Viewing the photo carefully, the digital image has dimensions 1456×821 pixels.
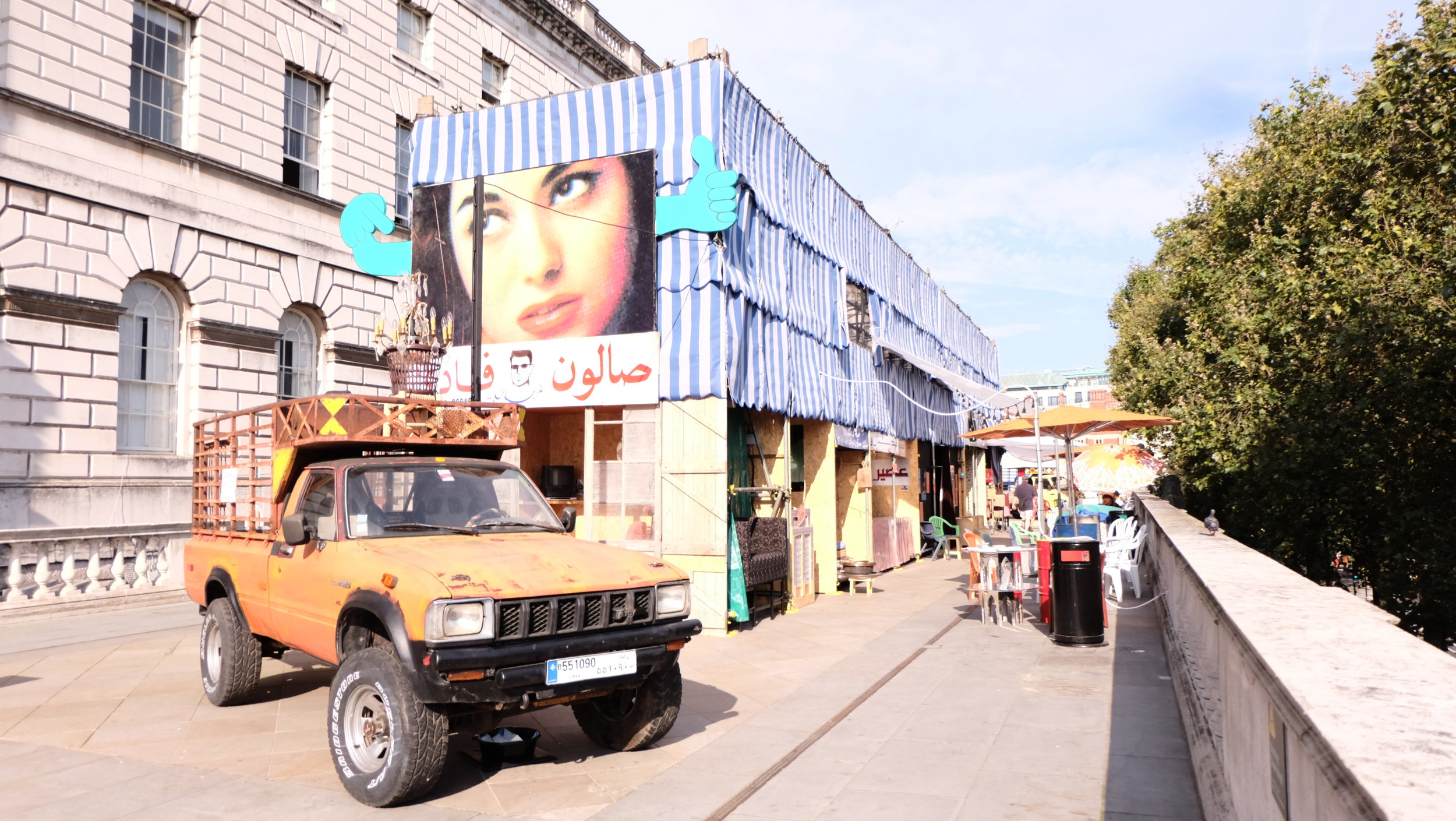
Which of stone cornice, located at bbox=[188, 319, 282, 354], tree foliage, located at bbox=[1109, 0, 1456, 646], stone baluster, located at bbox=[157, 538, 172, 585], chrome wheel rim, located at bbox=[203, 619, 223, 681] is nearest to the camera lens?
chrome wheel rim, located at bbox=[203, 619, 223, 681]

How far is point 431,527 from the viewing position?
6.07 meters

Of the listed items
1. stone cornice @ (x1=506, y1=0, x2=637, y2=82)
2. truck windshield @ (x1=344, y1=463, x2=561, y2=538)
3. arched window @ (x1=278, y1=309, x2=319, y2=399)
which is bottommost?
truck windshield @ (x1=344, y1=463, x2=561, y2=538)

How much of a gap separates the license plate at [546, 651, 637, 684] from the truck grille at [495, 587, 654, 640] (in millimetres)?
157

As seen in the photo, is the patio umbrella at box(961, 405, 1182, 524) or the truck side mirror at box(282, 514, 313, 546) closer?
the truck side mirror at box(282, 514, 313, 546)

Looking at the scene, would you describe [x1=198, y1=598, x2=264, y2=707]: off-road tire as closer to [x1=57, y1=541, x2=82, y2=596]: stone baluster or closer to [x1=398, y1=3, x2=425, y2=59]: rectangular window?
[x1=57, y1=541, x2=82, y2=596]: stone baluster

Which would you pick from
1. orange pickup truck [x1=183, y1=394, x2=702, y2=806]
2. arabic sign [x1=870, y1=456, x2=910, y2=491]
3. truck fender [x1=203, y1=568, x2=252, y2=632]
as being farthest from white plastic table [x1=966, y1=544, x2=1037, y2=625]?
truck fender [x1=203, y1=568, x2=252, y2=632]

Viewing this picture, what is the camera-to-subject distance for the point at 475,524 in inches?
247

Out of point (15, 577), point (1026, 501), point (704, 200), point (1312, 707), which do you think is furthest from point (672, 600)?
point (1026, 501)

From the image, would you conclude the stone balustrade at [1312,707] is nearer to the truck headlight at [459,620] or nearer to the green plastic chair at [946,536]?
the truck headlight at [459,620]

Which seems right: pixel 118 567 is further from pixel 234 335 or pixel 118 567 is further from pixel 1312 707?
pixel 1312 707

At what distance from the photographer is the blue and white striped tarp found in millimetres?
11672

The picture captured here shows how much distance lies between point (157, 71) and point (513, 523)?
13074mm

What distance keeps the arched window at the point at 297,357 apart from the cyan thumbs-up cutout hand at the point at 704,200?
9071mm

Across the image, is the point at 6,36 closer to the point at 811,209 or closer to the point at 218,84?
the point at 218,84
